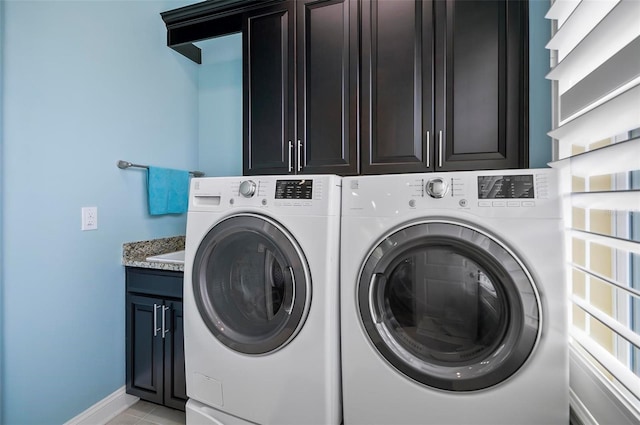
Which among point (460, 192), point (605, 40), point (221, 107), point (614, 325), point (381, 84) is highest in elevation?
point (221, 107)

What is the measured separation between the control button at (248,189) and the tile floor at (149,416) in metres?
1.36

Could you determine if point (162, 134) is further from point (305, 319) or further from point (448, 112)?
point (448, 112)

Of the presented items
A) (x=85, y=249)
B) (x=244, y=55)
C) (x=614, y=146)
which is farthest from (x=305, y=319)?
(x=244, y=55)

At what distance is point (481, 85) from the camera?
136 centimetres

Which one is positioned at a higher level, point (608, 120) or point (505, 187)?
point (608, 120)

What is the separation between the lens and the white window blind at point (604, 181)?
0.61 m

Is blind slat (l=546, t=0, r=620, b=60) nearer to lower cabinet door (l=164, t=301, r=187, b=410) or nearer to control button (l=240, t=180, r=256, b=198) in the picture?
control button (l=240, t=180, r=256, b=198)

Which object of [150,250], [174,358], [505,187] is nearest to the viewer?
[505,187]

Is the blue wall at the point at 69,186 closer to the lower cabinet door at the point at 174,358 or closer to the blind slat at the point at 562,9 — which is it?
the lower cabinet door at the point at 174,358

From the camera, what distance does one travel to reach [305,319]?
1120 millimetres

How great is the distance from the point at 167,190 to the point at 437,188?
5.72ft

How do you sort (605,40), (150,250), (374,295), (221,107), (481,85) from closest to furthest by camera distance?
(605,40)
(374,295)
(481,85)
(150,250)
(221,107)

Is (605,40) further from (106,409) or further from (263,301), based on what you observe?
(106,409)

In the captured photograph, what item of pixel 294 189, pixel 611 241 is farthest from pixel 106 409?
pixel 611 241
